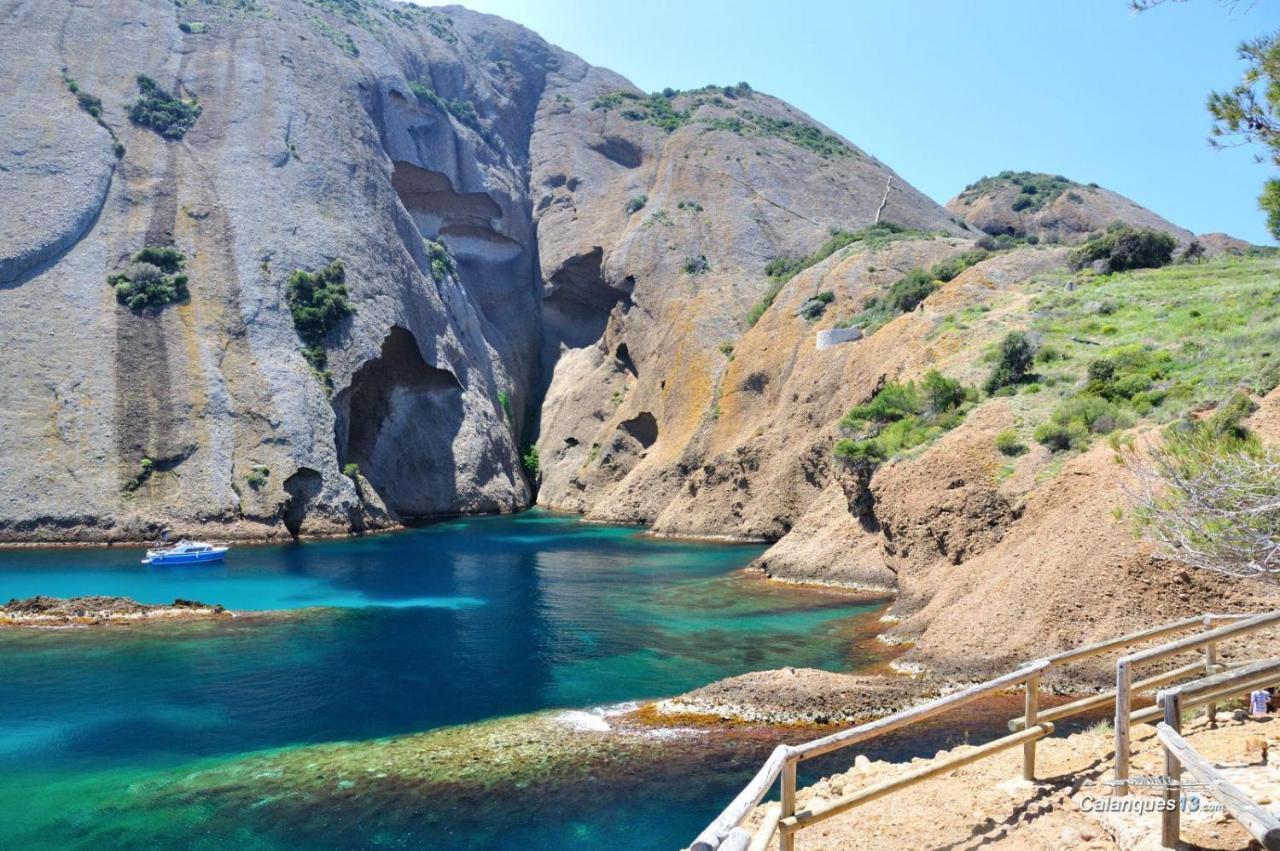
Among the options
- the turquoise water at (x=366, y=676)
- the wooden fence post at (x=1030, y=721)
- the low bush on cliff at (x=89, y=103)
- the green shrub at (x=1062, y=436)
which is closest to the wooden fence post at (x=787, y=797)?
the wooden fence post at (x=1030, y=721)

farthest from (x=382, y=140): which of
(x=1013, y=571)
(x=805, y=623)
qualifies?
(x=1013, y=571)

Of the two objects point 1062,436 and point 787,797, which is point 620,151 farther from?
point 787,797

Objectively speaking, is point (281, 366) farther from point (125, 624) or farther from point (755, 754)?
point (755, 754)

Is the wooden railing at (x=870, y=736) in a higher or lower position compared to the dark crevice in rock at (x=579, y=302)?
lower

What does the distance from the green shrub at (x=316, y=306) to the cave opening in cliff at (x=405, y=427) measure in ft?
12.6

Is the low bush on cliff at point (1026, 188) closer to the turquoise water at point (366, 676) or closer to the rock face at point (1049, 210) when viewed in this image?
the rock face at point (1049, 210)

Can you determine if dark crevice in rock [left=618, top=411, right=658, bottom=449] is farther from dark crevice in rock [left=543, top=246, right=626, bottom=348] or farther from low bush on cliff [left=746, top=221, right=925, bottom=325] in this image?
dark crevice in rock [left=543, top=246, right=626, bottom=348]

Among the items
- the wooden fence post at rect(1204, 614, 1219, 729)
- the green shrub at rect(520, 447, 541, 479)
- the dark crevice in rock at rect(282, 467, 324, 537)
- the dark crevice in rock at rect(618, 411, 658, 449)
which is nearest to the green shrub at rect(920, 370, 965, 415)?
the wooden fence post at rect(1204, 614, 1219, 729)

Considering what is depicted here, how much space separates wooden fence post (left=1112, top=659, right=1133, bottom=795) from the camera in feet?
30.0

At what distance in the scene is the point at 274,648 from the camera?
28.9 m

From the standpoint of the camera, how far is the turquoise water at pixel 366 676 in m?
15.6

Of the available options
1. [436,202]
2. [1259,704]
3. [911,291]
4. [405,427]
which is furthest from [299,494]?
[1259,704]

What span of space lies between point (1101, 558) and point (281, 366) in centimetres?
5402

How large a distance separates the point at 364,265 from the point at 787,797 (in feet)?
227
